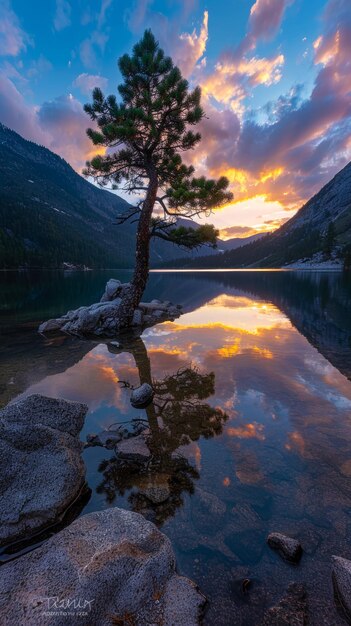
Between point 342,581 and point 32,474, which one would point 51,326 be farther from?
point 342,581

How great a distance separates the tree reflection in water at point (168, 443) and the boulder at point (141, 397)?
7.3 inches

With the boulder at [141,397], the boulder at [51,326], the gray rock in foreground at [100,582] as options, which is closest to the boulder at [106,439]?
the boulder at [141,397]

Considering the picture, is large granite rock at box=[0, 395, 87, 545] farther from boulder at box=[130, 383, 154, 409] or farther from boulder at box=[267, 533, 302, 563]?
boulder at box=[267, 533, 302, 563]

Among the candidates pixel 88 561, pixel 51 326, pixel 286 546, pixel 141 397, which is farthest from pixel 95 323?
pixel 286 546

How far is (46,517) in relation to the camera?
4.34m

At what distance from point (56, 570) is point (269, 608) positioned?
8.11ft

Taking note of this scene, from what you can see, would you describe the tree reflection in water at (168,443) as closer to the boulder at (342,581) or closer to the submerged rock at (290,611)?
the submerged rock at (290,611)

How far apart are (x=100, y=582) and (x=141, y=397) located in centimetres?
520

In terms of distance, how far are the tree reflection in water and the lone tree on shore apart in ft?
35.3

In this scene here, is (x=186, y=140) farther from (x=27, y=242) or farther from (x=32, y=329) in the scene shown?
(x=27, y=242)

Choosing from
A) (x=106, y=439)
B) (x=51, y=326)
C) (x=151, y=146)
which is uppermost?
(x=151, y=146)

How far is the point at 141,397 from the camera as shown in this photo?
826cm

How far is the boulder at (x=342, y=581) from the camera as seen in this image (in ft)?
10.4

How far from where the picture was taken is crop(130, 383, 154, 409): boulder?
8.16 metres
